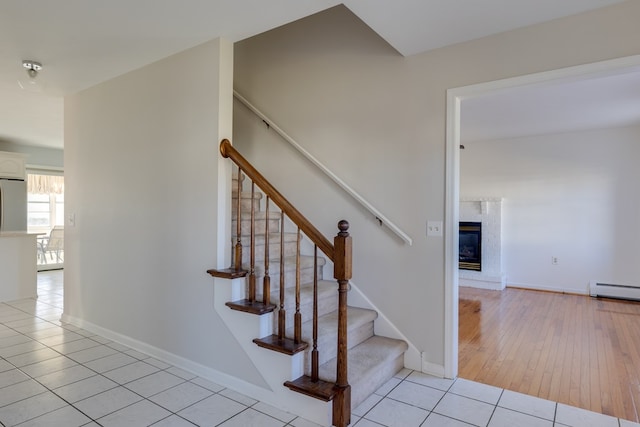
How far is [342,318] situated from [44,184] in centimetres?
760

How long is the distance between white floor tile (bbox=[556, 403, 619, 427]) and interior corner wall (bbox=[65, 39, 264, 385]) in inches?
71.8

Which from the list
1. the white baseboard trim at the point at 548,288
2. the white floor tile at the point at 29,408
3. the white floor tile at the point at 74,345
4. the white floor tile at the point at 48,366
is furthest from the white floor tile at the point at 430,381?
the white baseboard trim at the point at 548,288

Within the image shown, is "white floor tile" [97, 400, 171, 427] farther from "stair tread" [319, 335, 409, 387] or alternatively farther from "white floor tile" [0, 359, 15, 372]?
"white floor tile" [0, 359, 15, 372]

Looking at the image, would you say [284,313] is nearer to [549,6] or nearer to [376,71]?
[376,71]

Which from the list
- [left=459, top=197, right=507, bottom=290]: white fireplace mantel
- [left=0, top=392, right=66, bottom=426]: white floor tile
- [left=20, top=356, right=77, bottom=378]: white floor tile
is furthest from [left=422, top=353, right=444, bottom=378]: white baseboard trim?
[left=459, top=197, right=507, bottom=290]: white fireplace mantel

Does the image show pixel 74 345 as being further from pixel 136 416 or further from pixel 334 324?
pixel 334 324

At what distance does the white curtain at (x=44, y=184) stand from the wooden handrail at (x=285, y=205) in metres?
6.44

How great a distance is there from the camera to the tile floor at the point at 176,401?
2.04 m

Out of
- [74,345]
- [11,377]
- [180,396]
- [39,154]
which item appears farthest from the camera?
[39,154]

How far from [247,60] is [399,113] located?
6.28ft

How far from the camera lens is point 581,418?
6.86ft

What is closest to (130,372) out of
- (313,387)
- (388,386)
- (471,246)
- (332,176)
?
(313,387)

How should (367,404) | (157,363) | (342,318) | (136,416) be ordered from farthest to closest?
(157,363)
(367,404)
(136,416)
(342,318)

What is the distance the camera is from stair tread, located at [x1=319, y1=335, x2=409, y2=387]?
220 cm
